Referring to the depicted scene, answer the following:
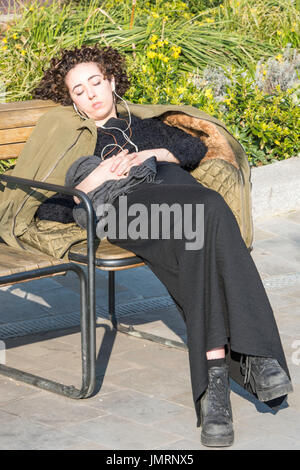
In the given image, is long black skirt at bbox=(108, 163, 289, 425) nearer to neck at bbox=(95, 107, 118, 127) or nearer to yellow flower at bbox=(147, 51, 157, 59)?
neck at bbox=(95, 107, 118, 127)

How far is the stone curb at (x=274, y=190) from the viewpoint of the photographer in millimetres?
6426

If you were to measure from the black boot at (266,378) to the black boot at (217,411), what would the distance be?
0.10 m

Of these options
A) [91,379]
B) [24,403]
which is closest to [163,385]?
[91,379]

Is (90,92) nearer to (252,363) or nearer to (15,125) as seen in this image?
(15,125)

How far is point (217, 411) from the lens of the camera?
324cm

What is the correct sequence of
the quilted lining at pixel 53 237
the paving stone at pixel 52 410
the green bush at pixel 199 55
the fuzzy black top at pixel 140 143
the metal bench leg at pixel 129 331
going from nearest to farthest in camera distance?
the paving stone at pixel 52 410, the quilted lining at pixel 53 237, the fuzzy black top at pixel 140 143, the metal bench leg at pixel 129 331, the green bush at pixel 199 55

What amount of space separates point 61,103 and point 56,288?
45.4 inches

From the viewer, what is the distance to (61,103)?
4422mm

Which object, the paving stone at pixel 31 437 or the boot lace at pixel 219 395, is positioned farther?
the boot lace at pixel 219 395

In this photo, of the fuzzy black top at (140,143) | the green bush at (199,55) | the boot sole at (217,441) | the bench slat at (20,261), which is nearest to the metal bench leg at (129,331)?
the fuzzy black top at (140,143)

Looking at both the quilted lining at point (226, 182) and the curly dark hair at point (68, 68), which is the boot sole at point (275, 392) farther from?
the curly dark hair at point (68, 68)

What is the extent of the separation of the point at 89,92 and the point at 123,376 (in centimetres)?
142

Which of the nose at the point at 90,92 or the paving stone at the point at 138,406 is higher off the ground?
the nose at the point at 90,92
